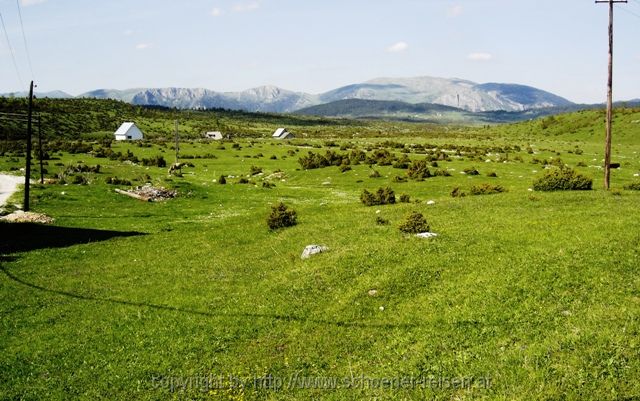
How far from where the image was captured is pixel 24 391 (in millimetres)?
15875

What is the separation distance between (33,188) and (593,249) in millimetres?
61083

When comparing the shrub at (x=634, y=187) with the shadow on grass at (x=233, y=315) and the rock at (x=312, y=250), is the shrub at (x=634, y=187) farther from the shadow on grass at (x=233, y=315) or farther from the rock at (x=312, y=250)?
the shadow on grass at (x=233, y=315)

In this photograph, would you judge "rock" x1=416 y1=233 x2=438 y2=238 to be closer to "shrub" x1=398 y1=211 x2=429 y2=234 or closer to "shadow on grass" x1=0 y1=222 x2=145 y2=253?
"shrub" x1=398 y1=211 x2=429 y2=234

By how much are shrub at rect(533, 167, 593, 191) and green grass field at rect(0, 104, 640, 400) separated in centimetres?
272

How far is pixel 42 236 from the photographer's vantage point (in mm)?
37438

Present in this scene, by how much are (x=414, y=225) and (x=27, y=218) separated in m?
34.9

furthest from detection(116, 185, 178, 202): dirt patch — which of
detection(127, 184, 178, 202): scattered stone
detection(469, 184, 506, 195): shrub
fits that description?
detection(469, 184, 506, 195): shrub

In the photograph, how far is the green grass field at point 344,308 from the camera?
47.9 feet

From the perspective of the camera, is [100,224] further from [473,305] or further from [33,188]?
[473,305]

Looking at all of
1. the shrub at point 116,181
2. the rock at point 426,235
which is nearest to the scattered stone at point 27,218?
the shrub at point 116,181

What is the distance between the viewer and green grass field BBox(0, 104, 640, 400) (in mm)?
14594

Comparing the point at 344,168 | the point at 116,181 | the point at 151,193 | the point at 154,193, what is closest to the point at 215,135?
the point at 344,168

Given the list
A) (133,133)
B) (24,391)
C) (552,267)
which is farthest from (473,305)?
(133,133)

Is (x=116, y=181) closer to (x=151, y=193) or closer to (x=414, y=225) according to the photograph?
(x=151, y=193)
